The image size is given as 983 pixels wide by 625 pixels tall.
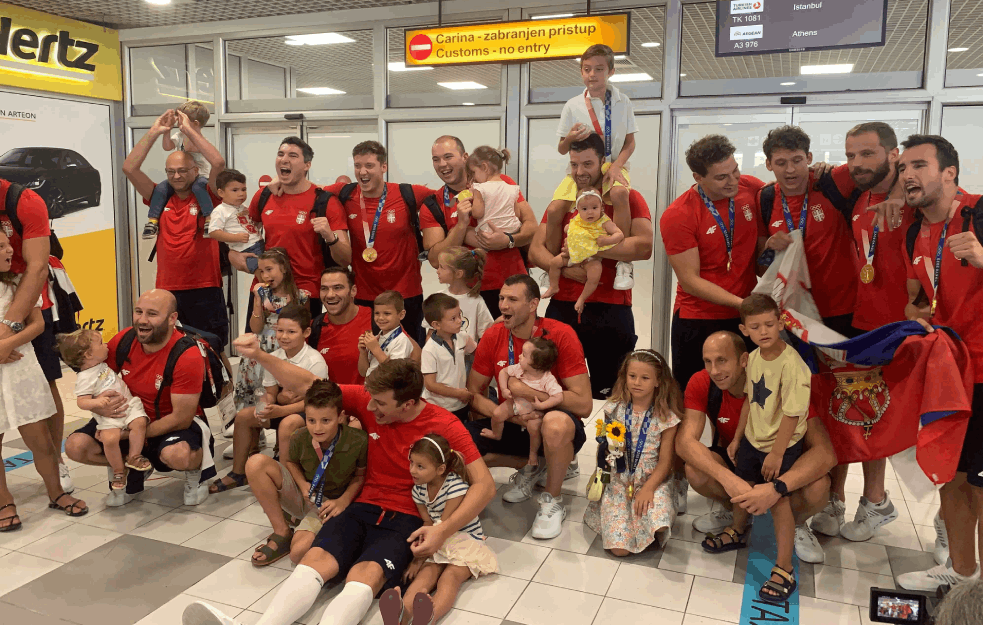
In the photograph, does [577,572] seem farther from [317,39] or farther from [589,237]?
[317,39]

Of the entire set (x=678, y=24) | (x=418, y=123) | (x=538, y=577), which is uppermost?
(x=678, y=24)

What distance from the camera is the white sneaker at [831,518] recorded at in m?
3.69

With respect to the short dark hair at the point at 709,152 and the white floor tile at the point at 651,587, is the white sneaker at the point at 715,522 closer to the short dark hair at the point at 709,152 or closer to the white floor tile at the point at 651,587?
the white floor tile at the point at 651,587

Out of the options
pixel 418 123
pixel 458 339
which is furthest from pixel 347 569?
pixel 418 123

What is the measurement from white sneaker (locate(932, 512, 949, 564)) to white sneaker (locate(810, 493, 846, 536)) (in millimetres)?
431

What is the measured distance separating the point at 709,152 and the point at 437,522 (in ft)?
7.49

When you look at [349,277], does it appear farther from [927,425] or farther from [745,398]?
[927,425]

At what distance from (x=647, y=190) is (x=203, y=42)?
16.3ft

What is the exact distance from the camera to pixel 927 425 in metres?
2.91

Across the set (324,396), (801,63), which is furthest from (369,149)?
(801,63)

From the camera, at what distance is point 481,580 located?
3.23 metres

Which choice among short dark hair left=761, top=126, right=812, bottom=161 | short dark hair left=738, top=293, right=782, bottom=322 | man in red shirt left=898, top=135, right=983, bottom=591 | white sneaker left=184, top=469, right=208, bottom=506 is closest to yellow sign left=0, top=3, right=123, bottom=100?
white sneaker left=184, top=469, right=208, bottom=506

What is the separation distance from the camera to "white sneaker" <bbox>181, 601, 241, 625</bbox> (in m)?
2.50

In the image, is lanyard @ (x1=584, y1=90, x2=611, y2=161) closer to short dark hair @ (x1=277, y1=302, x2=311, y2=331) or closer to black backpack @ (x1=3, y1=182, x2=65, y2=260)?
short dark hair @ (x1=277, y1=302, x2=311, y2=331)
